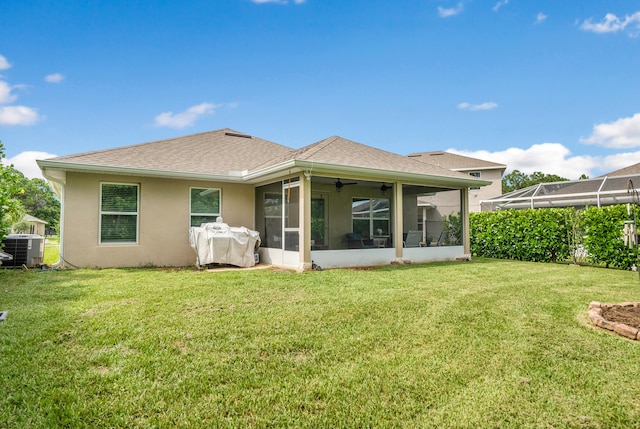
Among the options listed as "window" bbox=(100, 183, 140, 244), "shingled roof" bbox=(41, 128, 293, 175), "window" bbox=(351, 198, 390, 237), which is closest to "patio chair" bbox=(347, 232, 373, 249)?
"window" bbox=(351, 198, 390, 237)

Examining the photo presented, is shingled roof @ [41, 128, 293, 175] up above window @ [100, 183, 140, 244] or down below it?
above

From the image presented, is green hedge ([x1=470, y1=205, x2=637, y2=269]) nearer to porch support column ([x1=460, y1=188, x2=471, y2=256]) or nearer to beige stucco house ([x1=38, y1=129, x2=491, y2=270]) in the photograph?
porch support column ([x1=460, y1=188, x2=471, y2=256])

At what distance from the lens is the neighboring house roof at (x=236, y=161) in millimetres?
9023

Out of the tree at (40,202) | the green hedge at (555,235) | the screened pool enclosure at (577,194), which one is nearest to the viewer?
the green hedge at (555,235)

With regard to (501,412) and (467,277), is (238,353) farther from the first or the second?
(467,277)

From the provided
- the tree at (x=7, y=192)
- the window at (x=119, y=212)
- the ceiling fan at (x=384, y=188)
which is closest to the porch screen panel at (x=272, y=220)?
the ceiling fan at (x=384, y=188)

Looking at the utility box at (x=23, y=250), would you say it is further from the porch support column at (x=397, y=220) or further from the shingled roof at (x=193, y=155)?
the porch support column at (x=397, y=220)

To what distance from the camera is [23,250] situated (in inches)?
373

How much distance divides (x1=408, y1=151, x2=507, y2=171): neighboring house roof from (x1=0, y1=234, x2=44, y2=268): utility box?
24579 mm

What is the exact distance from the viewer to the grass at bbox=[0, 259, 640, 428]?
2529 millimetres

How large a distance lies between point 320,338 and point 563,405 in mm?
2182

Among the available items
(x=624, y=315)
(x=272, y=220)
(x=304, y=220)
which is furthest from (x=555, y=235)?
(x=272, y=220)

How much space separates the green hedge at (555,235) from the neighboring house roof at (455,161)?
1577 centimetres

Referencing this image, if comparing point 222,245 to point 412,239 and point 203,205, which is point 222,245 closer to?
point 203,205
